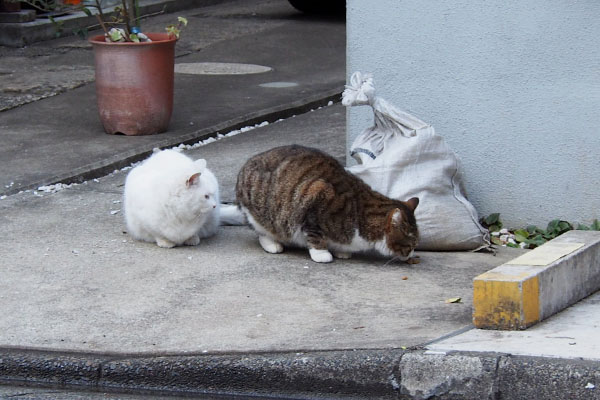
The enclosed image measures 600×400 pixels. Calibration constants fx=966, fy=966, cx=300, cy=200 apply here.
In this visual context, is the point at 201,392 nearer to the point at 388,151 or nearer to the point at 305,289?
the point at 305,289

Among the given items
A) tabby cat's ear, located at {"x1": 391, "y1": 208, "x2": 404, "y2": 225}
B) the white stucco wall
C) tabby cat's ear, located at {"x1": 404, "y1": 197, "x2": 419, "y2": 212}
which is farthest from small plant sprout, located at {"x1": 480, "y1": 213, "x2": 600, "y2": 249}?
tabby cat's ear, located at {"x1": 391, "y1": 208, "x2": 404, "y2": 225}

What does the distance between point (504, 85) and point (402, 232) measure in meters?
1.33

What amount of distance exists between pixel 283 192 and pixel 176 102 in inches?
166

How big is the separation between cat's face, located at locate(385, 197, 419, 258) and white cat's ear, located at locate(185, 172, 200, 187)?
1.09 m

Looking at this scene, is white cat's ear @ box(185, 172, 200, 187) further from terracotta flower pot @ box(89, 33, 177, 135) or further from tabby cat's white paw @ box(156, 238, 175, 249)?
terracotta flower pot @ box(89, 33, 177, 135)

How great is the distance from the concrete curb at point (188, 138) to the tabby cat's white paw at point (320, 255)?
236 centimetres

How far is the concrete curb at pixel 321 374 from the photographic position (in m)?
3.88

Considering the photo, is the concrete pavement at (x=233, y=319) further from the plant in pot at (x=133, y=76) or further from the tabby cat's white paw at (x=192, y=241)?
the plant in pot at (x=133, y=76)

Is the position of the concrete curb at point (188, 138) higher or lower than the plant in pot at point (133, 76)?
lower

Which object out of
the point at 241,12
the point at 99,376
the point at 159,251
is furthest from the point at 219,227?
the point at 241,12

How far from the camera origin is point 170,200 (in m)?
5.40

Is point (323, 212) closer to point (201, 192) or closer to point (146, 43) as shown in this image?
point (201, 192)

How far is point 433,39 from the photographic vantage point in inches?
241

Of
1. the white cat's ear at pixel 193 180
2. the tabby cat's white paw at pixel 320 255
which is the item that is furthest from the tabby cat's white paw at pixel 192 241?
the tabby cat's white paw at pixel 320 255
